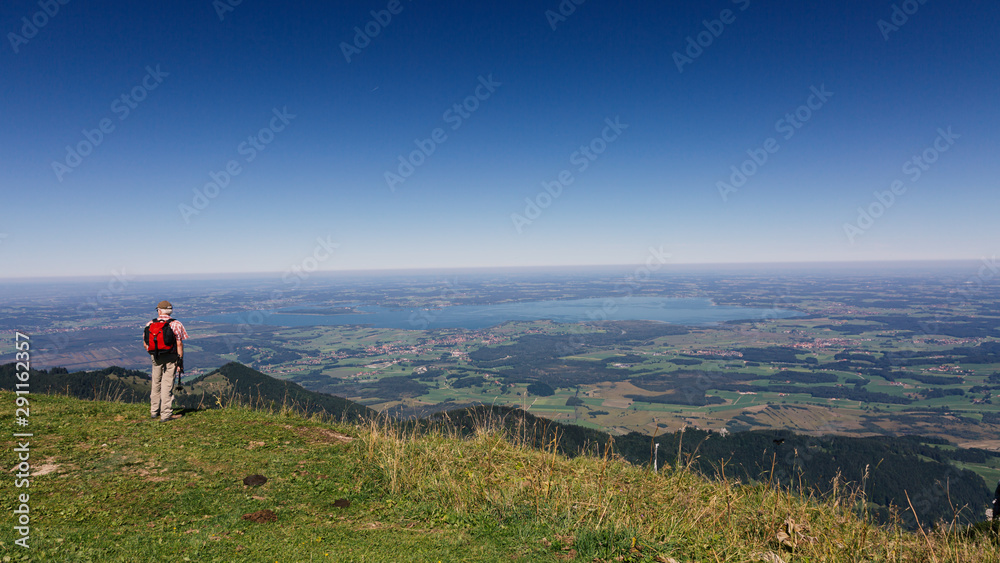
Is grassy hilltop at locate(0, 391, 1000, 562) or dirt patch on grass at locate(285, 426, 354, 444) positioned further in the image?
dirt patch on grass at locate(285, 426, 354, 444)

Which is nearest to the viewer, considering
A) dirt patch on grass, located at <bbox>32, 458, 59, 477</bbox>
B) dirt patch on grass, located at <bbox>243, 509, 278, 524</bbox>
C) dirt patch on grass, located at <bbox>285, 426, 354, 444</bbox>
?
dirt patch on grass, located at <bbox>243, 509, 278, 524</bbox>

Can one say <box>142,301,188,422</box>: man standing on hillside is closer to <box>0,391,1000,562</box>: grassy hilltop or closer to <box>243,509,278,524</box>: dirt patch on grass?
<box>0,391,1000,562</box>: grassy hilltop

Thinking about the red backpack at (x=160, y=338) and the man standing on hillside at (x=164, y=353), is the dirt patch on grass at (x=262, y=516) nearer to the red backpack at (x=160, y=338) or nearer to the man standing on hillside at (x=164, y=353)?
the man standing on hillside at (x=164, y=353)

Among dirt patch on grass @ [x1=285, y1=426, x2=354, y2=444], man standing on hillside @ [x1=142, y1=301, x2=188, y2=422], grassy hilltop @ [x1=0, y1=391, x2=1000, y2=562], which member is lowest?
dirt patch on grass @ [x1=285, y1=426, x2=354, y2=444]

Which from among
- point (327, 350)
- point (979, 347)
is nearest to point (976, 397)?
point (979, 347)

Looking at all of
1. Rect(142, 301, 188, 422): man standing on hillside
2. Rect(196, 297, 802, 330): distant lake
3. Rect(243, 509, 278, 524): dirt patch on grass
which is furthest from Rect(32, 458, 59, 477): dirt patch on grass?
Rect(196, 297, 802, 330): distant lake

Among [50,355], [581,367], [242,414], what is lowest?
[581,367]

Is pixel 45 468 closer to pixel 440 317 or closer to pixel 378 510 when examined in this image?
pixel 378 510

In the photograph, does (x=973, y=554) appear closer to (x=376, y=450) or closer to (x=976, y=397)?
(x=376, y=450)
